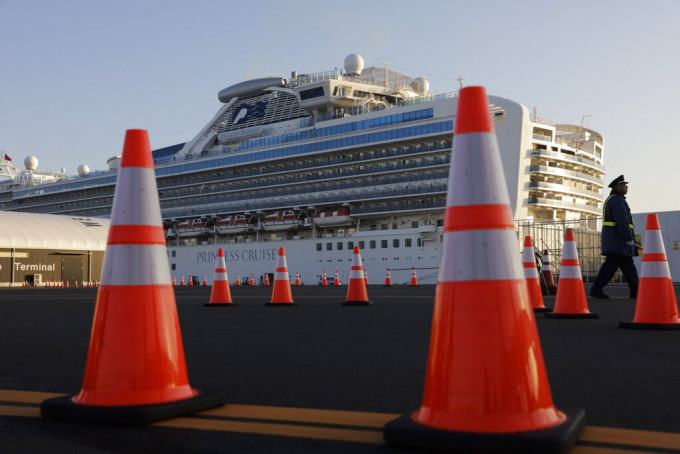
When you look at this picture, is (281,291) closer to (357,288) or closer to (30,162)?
(357,288)

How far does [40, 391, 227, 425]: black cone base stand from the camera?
10.1 feet

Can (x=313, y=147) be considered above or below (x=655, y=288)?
above

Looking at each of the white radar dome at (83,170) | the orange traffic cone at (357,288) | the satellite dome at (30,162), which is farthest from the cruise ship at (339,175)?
the orange traffic cone at (357,288)

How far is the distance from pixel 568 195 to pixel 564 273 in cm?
4191

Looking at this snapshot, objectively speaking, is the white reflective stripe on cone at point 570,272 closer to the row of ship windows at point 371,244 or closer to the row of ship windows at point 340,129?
the row of ship windows at point 371,244

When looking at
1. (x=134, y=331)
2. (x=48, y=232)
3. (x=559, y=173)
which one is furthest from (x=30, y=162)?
(x=134, y=331)

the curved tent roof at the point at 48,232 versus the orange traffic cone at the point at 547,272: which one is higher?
the curved tent roof at the point at 48,232

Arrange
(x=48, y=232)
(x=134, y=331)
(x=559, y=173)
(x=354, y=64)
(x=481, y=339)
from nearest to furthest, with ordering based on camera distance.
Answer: (x=481, y=339)
(x=134, y=331)
(x=559, y=173)
(x=48, y=232)
(x=354, y=64)

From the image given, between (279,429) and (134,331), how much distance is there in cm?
93

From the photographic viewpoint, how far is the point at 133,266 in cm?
360

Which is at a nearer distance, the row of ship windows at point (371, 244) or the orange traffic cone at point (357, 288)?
the orange traffic cone at point (357, 288)

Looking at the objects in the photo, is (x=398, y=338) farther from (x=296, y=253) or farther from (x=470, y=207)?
(x=296, y=253)

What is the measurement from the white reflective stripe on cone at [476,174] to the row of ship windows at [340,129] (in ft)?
149

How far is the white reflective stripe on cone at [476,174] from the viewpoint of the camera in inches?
117
